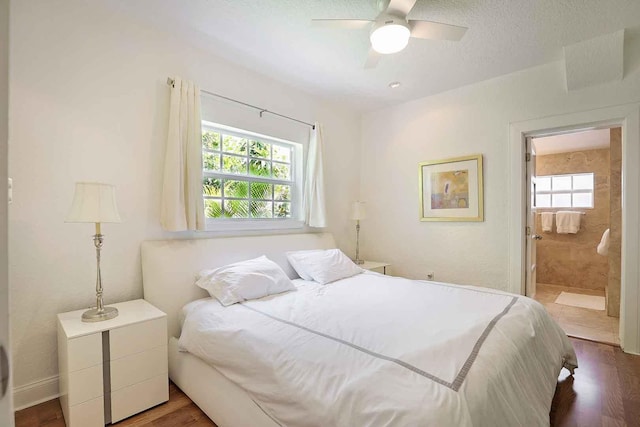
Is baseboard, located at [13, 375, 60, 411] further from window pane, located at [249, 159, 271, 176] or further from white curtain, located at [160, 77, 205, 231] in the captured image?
window pane, located at [249, 159, 271, 176]

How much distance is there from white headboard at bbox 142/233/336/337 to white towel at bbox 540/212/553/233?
524 centimetres

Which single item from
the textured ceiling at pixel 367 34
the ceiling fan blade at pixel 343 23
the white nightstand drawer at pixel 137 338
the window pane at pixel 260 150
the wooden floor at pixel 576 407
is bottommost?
the wooden floor at pixel 576 407

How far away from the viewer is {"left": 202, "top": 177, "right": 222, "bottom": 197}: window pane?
267 cm

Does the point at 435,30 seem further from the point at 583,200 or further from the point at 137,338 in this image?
the point at 583,200

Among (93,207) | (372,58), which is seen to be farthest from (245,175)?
(372,58)

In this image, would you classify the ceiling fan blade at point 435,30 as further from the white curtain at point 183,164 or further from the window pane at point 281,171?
the window pane at point 281,171

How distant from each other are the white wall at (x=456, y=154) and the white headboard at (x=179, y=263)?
1937mm

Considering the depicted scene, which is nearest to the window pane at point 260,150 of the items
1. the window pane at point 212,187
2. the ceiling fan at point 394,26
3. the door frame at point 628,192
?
the window pane at point 212,187

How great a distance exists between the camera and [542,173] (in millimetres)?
5414

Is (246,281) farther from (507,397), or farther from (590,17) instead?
(590,17)

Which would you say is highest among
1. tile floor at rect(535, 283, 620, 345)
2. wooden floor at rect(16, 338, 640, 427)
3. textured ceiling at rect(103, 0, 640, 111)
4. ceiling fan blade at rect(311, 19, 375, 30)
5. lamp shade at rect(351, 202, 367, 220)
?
textured ceiling at rect(103, 0, 640, 111)

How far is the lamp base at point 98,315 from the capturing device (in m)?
1.72

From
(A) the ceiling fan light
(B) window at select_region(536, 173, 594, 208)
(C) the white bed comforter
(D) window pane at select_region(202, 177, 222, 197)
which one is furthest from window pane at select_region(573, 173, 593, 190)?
(D) window pane at select_region(202, 177, 222, 197)

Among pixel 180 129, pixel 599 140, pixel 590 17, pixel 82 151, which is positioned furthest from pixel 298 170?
pixel 599 140
